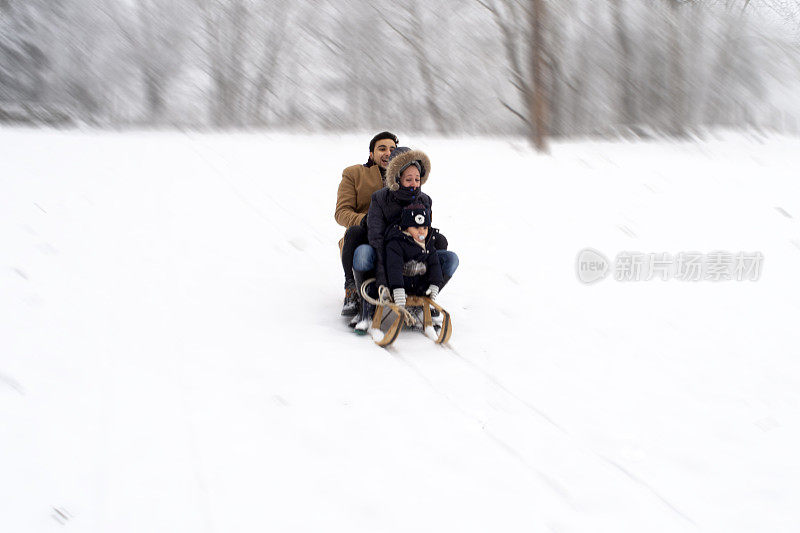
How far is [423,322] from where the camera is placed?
15.1 ft

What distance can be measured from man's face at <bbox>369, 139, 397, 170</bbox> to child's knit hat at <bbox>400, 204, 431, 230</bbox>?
548 millimetres

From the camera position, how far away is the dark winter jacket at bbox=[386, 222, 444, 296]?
4305 millimetres

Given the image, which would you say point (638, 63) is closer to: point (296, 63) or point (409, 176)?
point (296, 63)

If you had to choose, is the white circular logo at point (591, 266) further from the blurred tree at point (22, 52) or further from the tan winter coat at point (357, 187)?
the blurred tree at point (22, 52)

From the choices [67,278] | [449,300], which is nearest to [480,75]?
[449,300]

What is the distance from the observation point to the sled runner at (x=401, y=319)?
4.22 m

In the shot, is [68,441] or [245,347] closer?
[68,441]

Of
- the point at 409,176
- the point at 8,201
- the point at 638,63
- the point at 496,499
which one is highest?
the point at 638,63

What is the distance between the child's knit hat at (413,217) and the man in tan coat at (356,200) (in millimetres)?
393

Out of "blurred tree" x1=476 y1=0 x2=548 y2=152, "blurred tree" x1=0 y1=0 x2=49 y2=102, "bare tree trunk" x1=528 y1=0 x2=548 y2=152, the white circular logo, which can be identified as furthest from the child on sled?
"blurred tree" x1=0 y1=0 x2=49 y2=102

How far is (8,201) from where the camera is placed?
648 centimetres

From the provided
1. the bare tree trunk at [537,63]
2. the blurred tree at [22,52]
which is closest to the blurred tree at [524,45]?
the bare tree trunk at [537,63]

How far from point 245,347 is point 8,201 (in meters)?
3.98

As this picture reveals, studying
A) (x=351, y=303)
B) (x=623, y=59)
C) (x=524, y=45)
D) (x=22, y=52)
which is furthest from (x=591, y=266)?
(x=22, y=52)
